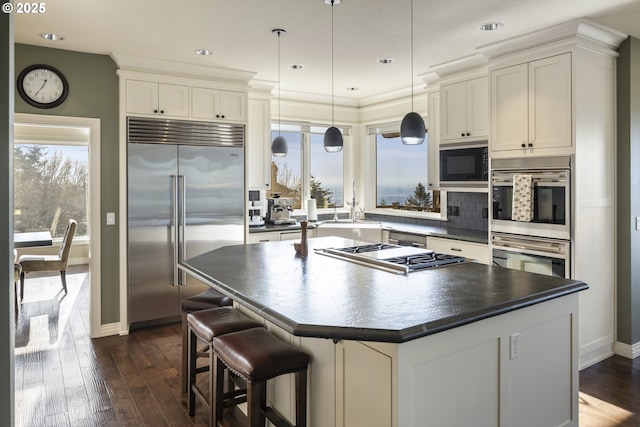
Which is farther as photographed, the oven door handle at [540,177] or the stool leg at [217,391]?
the oven door handle at [540,177]

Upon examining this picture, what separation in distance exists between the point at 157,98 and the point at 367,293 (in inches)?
131

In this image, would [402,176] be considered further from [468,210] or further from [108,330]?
[108,330]

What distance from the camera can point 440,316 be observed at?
5.75ft

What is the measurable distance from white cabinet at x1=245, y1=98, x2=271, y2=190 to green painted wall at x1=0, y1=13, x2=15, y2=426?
4413 millimetres

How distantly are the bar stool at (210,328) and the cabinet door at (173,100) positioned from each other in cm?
247

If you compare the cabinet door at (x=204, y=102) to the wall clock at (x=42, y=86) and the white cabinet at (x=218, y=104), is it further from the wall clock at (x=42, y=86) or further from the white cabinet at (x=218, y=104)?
the wall clock at (x=42, y=86)

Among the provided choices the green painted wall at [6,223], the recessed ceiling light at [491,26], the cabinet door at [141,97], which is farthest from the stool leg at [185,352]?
the recessed ceiling light at [491,26]

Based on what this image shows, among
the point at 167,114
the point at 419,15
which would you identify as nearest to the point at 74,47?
the point at 167,114

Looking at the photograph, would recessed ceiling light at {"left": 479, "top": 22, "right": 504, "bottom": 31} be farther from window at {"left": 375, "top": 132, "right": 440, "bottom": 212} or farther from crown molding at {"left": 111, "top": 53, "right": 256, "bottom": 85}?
crown molding at {"left": 111, "top": 53, "right": 256, "bottom": 85}

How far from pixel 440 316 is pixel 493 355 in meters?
0.48

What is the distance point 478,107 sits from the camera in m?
4.42

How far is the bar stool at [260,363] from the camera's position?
2.06 meters

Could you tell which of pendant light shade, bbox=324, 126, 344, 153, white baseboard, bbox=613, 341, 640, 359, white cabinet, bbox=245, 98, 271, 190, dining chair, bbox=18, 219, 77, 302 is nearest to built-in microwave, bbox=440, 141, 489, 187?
pendant light shade, bbox=324, 126, 344, 153

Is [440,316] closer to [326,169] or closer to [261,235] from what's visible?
[261,235]
